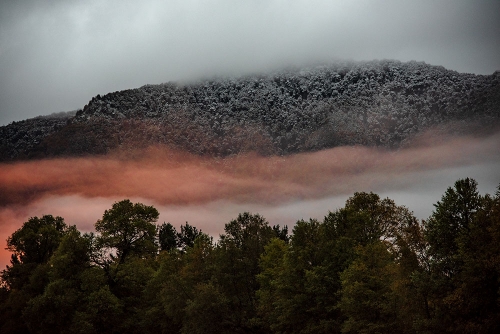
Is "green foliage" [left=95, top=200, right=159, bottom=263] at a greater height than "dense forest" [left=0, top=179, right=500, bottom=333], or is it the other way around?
"green foliage" [left=95, top=200, right=159, bottom=263]

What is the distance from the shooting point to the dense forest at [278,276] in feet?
154

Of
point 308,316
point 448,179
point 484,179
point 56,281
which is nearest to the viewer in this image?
point 308,316

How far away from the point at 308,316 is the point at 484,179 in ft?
308

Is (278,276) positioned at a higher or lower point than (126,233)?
lower

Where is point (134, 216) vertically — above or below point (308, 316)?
above

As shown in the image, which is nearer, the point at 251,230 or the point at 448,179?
the point at 251,230

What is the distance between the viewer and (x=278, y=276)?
6975cm

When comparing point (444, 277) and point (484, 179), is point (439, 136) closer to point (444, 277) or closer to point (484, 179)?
point (484, 179)

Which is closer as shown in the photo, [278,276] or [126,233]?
[278,276]

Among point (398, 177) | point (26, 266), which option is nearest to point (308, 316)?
point (26, 266)

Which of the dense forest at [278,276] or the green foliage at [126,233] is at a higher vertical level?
the green foliage at [126,233]

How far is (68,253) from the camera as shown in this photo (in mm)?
78062

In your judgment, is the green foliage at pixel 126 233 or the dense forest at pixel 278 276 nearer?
the dense forest at pixel 278 276

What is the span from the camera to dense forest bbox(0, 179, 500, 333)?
4688 centimetres
